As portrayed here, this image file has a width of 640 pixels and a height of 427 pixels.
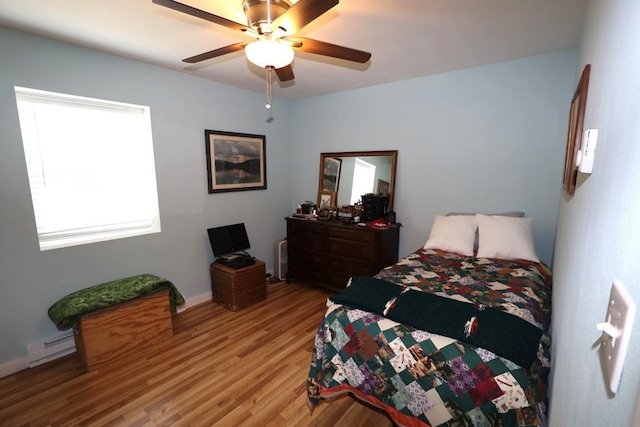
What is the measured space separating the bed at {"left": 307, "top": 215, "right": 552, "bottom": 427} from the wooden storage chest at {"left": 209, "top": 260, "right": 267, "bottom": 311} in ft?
5.18

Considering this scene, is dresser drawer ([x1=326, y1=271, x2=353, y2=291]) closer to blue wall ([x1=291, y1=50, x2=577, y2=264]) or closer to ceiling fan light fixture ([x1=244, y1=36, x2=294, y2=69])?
blue wall ([x1=291, y1=50, x2=577, y2=264])

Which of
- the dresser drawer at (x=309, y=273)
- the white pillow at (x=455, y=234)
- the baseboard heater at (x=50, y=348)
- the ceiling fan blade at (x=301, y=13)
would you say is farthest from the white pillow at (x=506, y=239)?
the baseboard heater at (x=50, y=348)

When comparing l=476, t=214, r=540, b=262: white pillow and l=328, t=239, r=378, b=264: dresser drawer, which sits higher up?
l=476, t=214, r=540, b=262: white pillow

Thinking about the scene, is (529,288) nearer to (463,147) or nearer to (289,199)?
(463,147)

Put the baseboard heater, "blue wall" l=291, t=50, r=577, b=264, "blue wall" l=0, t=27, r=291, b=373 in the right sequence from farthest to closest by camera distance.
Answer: "blue wall" l=291, t=50, r=577, b=264 → the baseboard heater → "blue wall" l=0, t=27, r=291, b=373

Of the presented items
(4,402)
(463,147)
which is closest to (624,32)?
(463,147)

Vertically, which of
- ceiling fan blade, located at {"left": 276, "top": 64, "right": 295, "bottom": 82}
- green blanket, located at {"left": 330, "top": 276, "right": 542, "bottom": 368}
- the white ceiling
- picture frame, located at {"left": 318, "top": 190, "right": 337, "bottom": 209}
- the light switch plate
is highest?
the white ceiling

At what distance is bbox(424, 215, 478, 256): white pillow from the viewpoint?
101 inches

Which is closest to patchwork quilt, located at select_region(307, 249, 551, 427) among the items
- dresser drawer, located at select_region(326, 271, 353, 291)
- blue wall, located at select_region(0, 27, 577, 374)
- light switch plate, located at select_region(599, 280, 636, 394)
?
light switch plate, located at select_region(599, 280, 636, 394)

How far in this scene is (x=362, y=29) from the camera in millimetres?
1976

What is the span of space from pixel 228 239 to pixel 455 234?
8.21 ft

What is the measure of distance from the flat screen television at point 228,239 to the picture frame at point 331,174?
4.13 feet

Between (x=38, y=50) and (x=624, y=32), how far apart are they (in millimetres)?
3296

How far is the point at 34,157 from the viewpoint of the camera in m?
2.27
